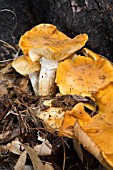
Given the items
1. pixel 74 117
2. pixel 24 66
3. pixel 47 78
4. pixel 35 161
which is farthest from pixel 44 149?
pixel 24 66

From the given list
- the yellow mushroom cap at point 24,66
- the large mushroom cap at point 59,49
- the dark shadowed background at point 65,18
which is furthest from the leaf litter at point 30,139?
the dark shadowed background at point 65,18

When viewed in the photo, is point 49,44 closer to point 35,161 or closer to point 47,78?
point 47,78

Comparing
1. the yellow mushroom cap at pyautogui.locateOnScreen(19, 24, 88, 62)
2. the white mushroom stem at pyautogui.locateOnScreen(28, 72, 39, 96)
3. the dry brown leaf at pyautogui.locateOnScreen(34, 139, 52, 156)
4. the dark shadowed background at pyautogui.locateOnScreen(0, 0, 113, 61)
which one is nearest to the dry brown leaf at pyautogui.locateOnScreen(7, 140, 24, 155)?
the dry brown leaf at pyautogui.locateOnScreen(34, 139, 52, 156)

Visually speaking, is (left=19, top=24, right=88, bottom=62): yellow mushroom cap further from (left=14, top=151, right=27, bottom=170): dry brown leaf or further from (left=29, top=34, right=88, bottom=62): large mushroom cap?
(left=14, top=151, right=27, bottom=170): dry brown leaf

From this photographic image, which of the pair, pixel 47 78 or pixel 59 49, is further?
pixel 47 78

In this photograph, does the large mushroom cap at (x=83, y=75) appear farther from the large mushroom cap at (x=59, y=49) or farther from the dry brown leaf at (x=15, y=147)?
the dry brown leaf at (x=15, y=147)
